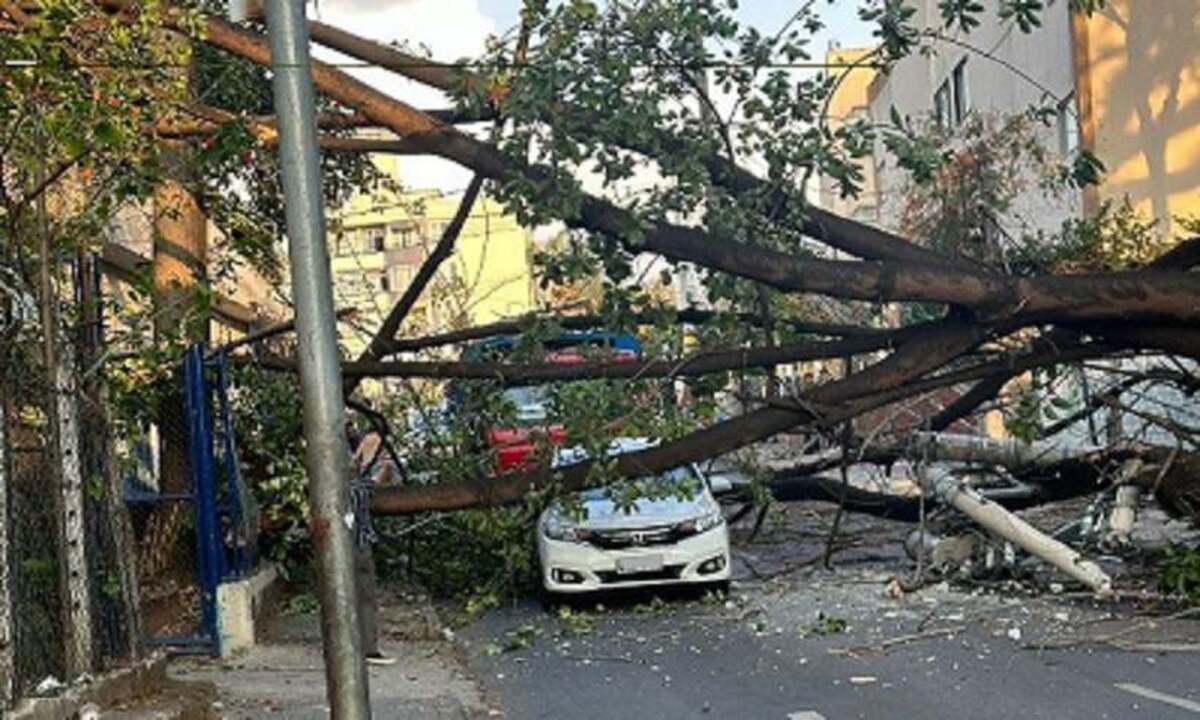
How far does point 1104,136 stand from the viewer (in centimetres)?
2395

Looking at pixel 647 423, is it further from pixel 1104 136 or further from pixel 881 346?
pixel 1104 136

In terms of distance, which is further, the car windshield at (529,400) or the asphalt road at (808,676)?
the car windshield at (529,400)

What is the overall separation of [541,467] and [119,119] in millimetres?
4780

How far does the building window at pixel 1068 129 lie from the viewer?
2483 centimetres

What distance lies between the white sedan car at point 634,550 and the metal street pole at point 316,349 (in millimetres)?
8611

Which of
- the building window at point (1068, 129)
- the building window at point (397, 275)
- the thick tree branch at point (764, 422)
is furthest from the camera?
the building window at point (397, 275)

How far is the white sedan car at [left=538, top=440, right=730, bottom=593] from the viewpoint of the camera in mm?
14633

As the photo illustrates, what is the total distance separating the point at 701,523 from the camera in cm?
1488

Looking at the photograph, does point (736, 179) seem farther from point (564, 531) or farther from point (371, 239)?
point (371, 239)

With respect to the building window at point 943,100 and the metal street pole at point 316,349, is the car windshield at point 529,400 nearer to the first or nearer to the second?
the metal street pole at point 316,349

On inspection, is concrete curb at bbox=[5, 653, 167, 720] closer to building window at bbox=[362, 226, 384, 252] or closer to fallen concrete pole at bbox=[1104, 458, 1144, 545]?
fallen concrete pole at bbox=[1104, 458, 1144, 545]

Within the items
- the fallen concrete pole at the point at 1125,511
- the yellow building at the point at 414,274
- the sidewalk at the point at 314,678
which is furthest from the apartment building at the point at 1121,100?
the sidewalk at the point at 314,678

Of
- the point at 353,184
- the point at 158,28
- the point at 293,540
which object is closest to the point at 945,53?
the point at 353,184

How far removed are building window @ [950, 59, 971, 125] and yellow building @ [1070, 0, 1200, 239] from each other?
908 centimetres
